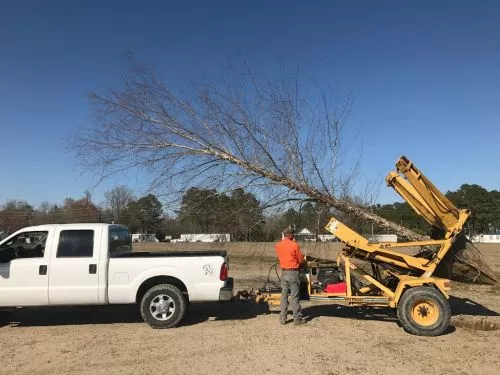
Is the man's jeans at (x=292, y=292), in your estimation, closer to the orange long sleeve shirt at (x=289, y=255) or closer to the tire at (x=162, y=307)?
the orange long sleeve shirt at (x=289, y=255)

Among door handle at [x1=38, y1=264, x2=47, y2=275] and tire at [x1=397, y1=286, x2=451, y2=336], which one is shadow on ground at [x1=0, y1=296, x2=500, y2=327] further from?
door handle at [x1=38, y1=264, x2=47, y2=275]

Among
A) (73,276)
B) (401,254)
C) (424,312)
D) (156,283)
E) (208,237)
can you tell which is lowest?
(424,312)

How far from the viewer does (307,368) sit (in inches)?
257

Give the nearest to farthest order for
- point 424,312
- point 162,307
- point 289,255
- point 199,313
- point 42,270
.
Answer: point 424,312
point 42,270
point 162,307
point 289,255
point 199,313

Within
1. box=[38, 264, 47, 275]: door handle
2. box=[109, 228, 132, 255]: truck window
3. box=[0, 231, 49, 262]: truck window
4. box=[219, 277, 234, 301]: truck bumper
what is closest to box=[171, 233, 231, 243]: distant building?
box=[109, 228, 132, 255]: truck window

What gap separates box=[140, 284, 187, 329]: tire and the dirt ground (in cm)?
19

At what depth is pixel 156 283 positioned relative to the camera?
9.19 meters

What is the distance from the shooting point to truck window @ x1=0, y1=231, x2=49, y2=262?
8984 mm

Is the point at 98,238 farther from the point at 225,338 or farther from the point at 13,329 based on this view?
the point at 225,338

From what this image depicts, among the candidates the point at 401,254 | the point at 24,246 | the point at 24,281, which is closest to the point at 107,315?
the point at 24,281

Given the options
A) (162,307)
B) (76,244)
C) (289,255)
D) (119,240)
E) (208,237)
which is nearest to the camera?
(162,307)

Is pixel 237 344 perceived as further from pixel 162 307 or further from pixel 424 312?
pixel 424 312

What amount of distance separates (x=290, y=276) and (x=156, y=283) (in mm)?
2529

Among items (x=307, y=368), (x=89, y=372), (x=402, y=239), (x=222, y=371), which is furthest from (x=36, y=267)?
(x=402, y=239)
